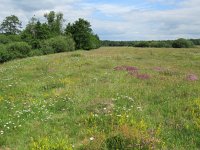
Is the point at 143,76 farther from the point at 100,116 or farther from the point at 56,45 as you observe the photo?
the point at 56,45

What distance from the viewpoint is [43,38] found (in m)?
89.3

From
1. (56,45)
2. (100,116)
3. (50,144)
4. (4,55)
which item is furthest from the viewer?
(56,45)

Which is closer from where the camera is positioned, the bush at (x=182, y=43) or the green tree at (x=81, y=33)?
the bush at (x=182, y=43)

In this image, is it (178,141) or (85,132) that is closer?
(178,141)

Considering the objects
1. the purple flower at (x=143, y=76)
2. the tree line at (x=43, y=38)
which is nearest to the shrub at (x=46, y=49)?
the tree line at (x=43, y=38)

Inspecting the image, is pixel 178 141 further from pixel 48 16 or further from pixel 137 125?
pixel 48 16

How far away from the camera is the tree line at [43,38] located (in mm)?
75244

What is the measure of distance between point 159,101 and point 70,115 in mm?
4164

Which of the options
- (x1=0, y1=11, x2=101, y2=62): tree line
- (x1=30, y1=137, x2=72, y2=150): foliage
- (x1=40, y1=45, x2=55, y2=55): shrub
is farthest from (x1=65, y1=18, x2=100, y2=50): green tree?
(x1=30, y1=137, x2=72, y2=150): foliage

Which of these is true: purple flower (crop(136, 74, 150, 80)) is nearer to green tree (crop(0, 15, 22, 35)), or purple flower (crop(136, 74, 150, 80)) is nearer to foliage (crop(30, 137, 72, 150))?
foliage (crop(30, 137, 72, 150))

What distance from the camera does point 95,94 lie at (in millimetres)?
14789

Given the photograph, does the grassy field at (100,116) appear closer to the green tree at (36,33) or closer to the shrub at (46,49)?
the shrub at (46,49)

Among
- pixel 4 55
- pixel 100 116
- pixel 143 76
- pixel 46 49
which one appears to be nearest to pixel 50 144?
pixel 100 116

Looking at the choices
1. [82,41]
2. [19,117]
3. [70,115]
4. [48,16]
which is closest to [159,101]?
[70,115]
